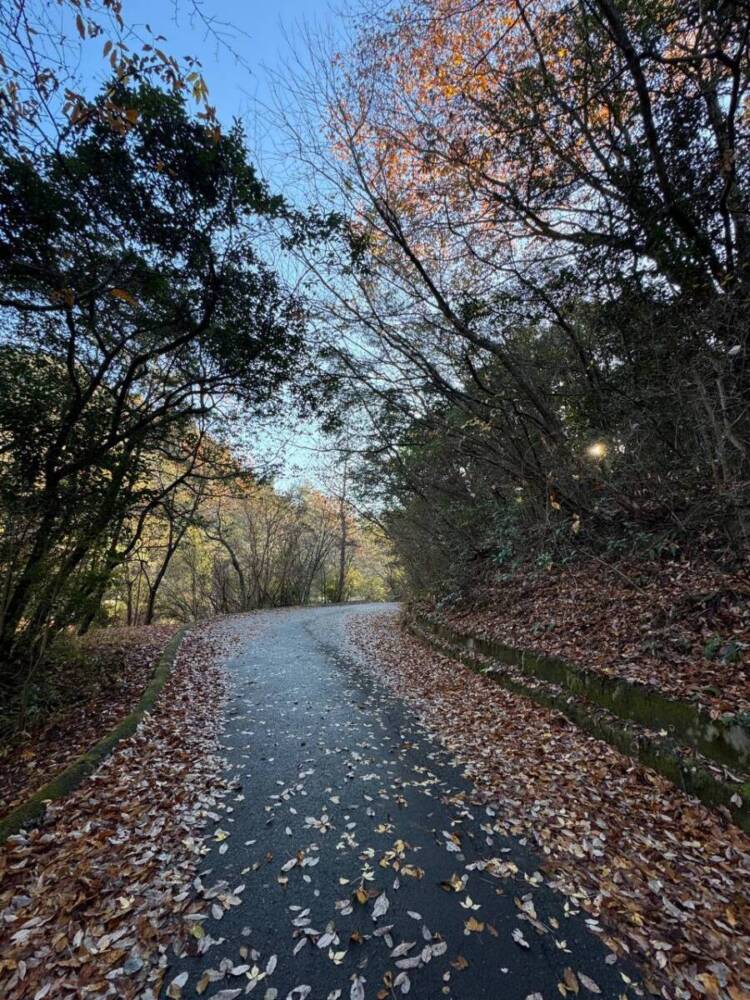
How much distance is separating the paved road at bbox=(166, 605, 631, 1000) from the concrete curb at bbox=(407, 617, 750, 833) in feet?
4.72

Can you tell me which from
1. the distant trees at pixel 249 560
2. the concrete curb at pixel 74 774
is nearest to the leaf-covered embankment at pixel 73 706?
the concrete curb at pixel 74 774

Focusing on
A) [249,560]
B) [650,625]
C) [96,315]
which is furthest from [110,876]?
[249,560]

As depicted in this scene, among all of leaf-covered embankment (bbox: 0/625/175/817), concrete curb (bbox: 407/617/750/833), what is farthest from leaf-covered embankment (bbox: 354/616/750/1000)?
leaf-covered embankment (bbox: 0/625/175/817)

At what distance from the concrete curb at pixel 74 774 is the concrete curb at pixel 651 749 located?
4692 millimetres

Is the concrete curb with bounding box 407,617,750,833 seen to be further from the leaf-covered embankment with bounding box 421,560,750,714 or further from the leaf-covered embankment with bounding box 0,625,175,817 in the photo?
the leaf-covered embankment with bounding box 0,625,175,817

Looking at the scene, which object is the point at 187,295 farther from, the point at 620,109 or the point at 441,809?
the point at 441,809

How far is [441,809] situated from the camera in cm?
348

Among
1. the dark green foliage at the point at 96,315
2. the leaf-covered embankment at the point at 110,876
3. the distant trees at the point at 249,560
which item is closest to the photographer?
the leaf-covered embankment at the point at 110,876

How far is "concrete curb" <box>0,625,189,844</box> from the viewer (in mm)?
3010

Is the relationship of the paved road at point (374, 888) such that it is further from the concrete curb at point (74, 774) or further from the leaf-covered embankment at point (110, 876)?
the concrete curb at point (74, 774)

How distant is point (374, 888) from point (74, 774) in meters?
2.73

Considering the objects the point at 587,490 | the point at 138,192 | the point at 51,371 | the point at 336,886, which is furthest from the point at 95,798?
the point at 587,490

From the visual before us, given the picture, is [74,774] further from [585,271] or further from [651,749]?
[585,271]

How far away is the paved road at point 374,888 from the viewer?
6.91ft
